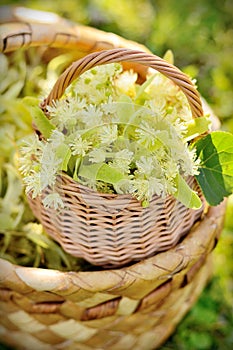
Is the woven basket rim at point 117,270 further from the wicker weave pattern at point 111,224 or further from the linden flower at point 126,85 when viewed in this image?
the linden flower at point 126,85

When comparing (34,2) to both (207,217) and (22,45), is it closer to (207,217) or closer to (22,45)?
(22,45)

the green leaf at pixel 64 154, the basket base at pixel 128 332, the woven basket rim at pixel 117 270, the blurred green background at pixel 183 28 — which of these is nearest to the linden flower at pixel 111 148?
the green leaf at pixel 64 154

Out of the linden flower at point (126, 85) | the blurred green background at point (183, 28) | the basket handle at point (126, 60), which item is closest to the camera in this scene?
the basket handle at point (126, 60)

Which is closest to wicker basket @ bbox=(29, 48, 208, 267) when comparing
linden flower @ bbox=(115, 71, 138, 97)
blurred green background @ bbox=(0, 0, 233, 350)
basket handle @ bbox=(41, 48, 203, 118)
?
basket handle @ bbox=(41, 48, 203, 118)

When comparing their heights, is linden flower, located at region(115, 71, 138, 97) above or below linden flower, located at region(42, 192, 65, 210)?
above

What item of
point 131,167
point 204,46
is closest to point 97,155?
point 131,167

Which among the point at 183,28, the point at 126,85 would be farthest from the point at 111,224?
the point at 183,28

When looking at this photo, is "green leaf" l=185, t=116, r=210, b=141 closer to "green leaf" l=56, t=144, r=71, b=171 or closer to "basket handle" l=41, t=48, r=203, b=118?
"basket handle" l=41, t=48, r=203, b=118
